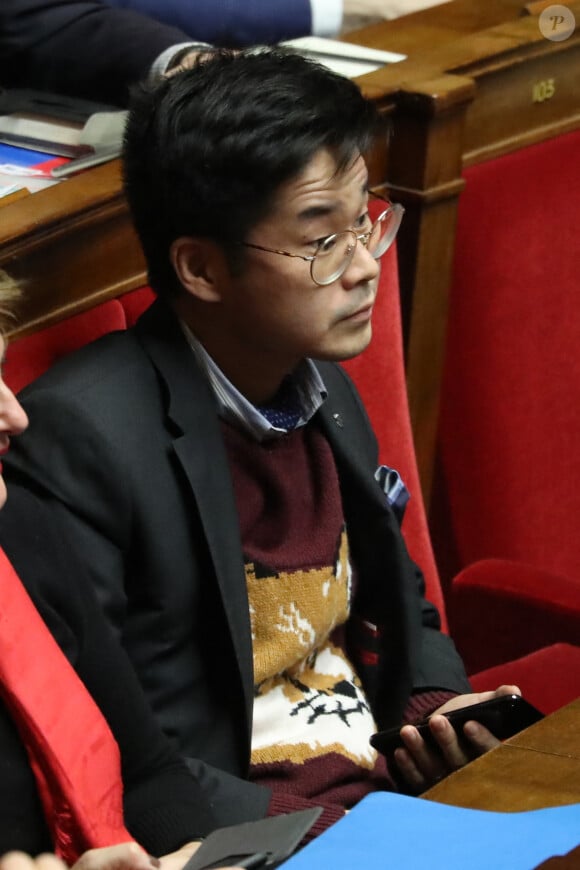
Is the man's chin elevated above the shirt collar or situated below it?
above

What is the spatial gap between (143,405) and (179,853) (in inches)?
16.2

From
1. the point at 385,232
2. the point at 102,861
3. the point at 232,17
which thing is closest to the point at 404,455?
the point at 385,232

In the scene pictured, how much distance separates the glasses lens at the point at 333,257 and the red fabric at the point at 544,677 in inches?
25.2

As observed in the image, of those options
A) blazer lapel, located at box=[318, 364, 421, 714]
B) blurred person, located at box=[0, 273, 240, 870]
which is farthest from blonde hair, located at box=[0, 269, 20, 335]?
blazer lapel, located at box=[318, 364, 421, 714]

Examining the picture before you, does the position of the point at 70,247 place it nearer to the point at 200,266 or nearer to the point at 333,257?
the point at 200,266

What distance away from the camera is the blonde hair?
3.89ft

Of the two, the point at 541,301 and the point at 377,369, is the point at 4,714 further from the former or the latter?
the point at 541,301

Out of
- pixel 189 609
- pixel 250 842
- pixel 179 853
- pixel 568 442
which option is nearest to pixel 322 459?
pixel 189 609

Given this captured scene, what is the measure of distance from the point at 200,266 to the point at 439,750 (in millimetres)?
528

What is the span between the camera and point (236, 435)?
4.52 feet

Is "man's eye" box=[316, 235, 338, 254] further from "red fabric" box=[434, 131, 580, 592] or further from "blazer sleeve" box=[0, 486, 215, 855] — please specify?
"red fabric" box=[434, 131, 580, 592]

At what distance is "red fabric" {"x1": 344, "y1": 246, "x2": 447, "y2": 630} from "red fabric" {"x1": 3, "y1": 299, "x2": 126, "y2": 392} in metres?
0.37

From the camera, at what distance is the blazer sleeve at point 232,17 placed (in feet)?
6.67

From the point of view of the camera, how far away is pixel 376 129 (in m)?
1.39
